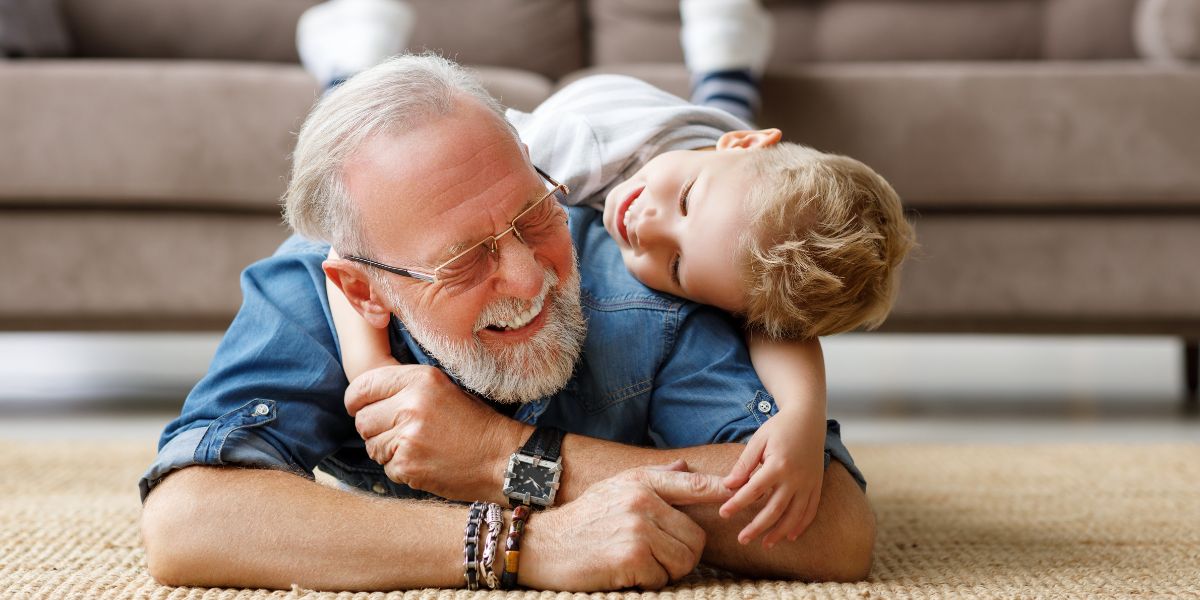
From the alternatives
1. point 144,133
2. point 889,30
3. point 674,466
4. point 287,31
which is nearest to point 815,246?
point 674,466

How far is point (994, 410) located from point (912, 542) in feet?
4.14

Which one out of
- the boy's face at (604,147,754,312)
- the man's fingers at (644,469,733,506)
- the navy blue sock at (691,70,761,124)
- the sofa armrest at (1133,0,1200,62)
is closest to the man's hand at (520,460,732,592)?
the man's fingers at (644,469,733,506)

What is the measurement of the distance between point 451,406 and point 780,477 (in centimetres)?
32

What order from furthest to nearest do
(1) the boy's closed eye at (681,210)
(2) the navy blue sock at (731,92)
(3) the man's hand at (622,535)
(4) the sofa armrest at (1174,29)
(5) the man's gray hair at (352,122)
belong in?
(4) the sofa armrest at (1174,29)
(2) the navy blue sock at (731,92)
(1) the boy's closed eye at (681,210)
(5) the man's gray hair at (352,122)
(3) the man's hand at (622,535)

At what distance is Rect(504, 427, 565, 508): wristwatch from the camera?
3.57 ft

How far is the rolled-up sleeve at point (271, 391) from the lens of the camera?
108 centimetres

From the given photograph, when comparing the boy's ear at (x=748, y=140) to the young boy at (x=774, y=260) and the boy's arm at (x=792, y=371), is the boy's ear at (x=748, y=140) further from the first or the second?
the boy's arm at (x=792, y=371)

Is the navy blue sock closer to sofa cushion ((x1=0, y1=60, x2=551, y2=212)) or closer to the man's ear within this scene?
sofa cushion ((x1=0, y1=60, x2=551, y2=212))

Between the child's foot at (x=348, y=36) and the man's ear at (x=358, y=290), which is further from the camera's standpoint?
the child's foot at (x=348, y=36)

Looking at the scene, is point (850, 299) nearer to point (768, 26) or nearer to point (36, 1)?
point (768, 26)

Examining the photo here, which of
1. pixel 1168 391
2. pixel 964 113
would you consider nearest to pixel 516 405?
pixel 964 113

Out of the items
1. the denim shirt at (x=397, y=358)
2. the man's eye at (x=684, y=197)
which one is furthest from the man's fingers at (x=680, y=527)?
the man's eye at (x=684, y=197)

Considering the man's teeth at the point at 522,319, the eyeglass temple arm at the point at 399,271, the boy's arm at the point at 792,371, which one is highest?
the eyeglass temple arm at the point at 399,271

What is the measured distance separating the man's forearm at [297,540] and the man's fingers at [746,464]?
9.6 inches
